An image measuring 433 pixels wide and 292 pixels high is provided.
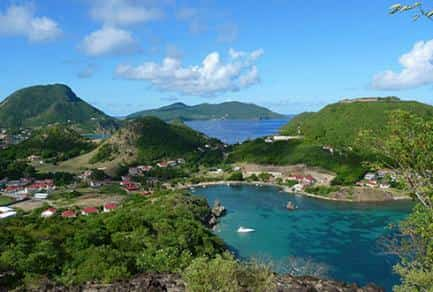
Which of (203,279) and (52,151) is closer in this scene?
(203,279)

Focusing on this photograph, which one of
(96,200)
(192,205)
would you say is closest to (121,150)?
(96,200)

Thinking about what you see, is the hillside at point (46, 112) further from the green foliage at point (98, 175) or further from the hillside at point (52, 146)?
the green foliage at point (98, 175)

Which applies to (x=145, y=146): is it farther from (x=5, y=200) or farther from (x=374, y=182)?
(x=374, y=182)

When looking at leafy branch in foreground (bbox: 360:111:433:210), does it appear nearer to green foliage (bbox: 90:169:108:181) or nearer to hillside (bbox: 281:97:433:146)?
green foliage (bbox: 90:169:108:181)

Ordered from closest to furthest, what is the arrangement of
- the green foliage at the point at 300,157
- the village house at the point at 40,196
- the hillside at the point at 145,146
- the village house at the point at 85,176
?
the village house at the point at 40,196, the green foliage at the point at 300,157, the village house at the point at 85,176, the hillside at the point at 145,146

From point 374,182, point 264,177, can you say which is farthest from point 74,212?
point 374,182

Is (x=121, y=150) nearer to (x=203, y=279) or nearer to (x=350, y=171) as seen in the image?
(x=350, y=171)

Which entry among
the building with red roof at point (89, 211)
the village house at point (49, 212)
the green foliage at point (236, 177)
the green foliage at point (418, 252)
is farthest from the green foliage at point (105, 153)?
the green foliage at point (418, 252)
